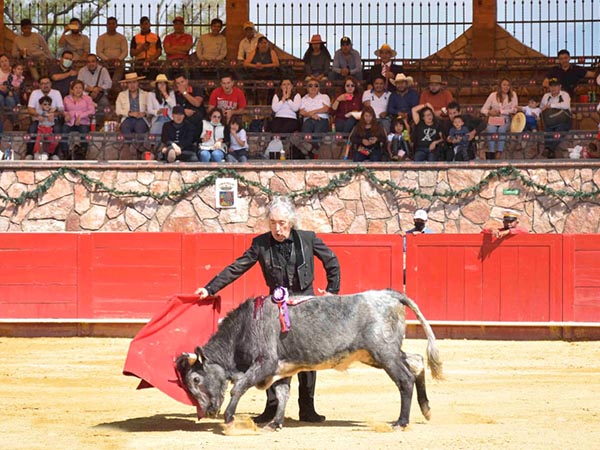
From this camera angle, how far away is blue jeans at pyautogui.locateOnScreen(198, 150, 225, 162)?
1623 centimetres

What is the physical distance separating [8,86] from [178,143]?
2.81m

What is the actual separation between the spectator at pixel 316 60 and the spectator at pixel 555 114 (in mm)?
3138

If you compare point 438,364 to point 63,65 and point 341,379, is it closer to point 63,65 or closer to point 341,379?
point 341,379

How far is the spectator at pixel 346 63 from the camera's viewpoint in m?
17.6

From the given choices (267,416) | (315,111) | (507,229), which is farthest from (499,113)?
(267,416)

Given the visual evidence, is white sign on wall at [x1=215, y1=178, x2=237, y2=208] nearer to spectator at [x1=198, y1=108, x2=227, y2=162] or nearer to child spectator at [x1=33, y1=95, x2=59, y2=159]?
spectator at [x1=198, y1=108, x2=227, y2=162]

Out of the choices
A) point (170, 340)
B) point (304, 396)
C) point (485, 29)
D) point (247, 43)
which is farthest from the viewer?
point (485, 29)

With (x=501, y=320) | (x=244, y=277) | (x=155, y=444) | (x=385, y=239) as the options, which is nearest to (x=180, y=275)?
(x=244, y=277)

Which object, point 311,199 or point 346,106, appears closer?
point 311,199

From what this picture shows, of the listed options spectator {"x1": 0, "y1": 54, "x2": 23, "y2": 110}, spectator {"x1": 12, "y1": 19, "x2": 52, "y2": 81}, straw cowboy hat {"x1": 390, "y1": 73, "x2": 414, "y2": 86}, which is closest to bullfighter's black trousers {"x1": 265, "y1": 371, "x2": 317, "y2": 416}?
straw cowboy hat {"x1": 390, "y1": 73, "x2": 414, "y2": 86}

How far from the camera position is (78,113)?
55.2 feet

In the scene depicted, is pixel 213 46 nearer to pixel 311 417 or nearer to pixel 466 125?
pixel 466 125

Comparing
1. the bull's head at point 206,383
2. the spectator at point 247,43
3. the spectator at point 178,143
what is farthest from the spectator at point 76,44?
the bull's head at point 206,383

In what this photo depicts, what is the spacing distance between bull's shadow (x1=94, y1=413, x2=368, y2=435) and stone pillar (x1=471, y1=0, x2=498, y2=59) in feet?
41.0
